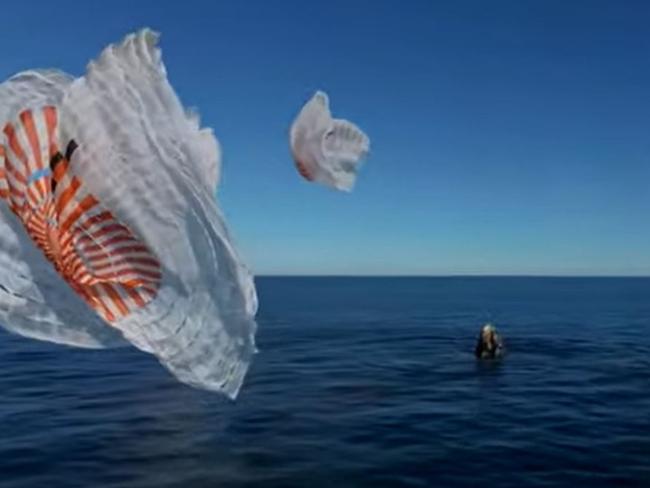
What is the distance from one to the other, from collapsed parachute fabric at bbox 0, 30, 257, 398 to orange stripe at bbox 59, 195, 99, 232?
0.03 feet

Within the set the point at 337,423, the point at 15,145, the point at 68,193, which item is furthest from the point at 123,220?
the point at 337,423

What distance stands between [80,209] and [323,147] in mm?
2345

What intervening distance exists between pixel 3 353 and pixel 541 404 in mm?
31855

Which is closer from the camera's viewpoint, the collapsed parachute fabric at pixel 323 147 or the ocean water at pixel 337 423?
the collapsed parachute fabric at pixel 323 147

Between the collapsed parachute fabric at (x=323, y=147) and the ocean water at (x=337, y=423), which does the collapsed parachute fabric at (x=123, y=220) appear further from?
the ocean water at (x=337, y=423)

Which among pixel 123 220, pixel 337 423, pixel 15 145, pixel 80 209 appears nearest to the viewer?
pixel 123 220

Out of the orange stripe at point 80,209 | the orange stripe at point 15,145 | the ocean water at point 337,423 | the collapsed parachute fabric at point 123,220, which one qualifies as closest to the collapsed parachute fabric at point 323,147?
the collapsed parachute fabric at point 123,220

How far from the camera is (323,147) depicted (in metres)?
6.29

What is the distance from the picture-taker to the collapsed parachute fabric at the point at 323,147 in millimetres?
6289

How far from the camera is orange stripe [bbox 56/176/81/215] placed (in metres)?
4.97

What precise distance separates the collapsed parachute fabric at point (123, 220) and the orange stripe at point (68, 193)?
0.03ft

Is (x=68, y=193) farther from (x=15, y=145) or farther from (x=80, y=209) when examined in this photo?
(x=15, y=145)

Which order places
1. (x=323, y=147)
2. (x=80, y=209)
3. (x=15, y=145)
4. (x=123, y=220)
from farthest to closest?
(x=323, y=147), (x=15, y=145), (x=80, y=209), (x=123, y=220)

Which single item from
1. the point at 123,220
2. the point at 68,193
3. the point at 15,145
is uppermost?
the point at 15,145
